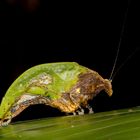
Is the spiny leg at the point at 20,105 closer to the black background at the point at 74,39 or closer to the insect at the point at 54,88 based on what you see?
the insect at the point at 54,88

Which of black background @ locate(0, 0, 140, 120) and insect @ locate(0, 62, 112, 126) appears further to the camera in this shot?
black background @ locate(0, 0, 140, 120)

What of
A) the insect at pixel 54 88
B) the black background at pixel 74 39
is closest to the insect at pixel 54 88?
the insect at pixel 54 88

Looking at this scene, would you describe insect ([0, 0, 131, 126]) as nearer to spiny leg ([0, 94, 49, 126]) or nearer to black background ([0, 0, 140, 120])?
spiny leg ([0, 94, 49, 126])

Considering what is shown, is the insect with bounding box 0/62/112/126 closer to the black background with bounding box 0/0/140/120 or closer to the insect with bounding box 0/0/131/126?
the insect with bounding box 0/0/131/126

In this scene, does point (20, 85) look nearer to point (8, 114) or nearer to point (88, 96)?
point (8, 114)

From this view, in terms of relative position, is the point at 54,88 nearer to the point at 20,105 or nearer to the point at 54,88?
the point at 54,88

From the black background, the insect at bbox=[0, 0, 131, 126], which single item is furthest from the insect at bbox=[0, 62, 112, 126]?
the black background

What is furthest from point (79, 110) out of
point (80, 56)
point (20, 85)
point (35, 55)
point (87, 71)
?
point (80, 56)
